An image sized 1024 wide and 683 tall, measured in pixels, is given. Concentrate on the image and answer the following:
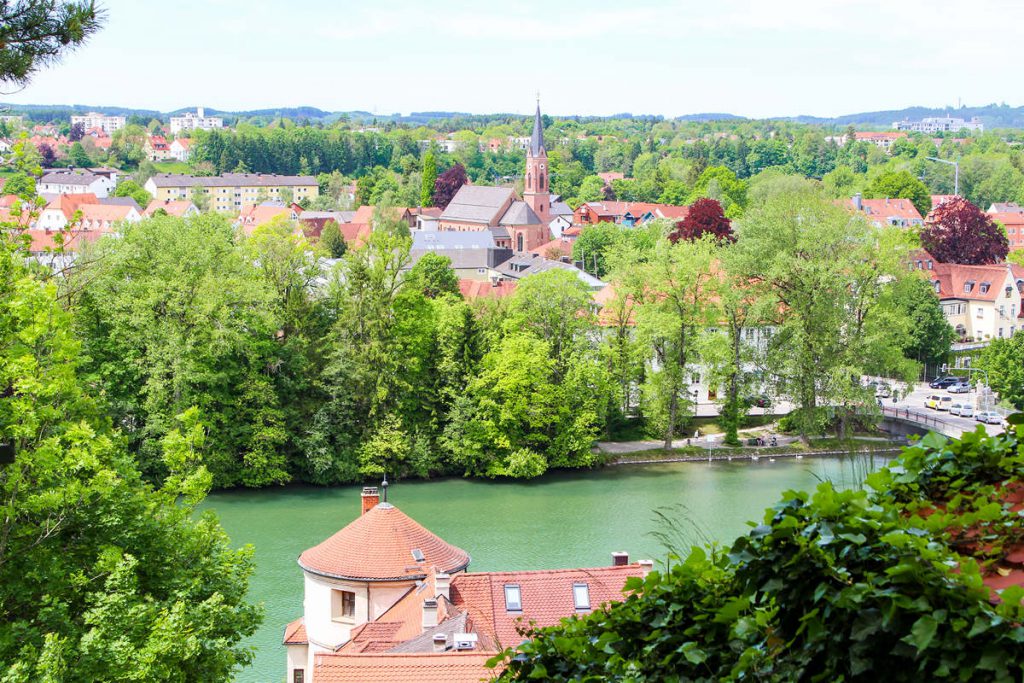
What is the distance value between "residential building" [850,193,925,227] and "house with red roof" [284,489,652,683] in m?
67.6

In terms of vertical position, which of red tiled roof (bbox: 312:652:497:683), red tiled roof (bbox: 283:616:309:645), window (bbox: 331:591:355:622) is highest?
red tiled roof (bbox: 312:652:497:683)

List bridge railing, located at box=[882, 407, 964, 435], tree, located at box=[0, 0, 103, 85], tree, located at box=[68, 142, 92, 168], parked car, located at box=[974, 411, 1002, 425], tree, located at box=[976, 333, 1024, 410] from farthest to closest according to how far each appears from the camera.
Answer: tree, located at box=[68, 142, 92, 168], tree, located at box=[976, 333, 1024, 410], parked car, located at box=[974, 411, 1002, 425], bridge railing, located at box=[882, 407, 964, 435], tree, located at box=[0, 0, 103, 85]

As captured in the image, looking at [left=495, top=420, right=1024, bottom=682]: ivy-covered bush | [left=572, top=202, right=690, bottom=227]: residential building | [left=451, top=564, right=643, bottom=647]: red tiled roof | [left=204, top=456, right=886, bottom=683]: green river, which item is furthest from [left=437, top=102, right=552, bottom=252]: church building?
[left=495, top=420, right=1024, bottom=682]: ivy-covered bush

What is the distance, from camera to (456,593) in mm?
16812

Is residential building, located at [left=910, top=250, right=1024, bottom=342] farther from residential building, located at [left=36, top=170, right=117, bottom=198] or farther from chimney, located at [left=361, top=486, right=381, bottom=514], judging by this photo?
residential building, located at [left=36, top=170, right=117, bottom=198]

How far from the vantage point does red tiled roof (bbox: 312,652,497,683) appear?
13.2 m

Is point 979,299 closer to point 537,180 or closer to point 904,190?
point 904,190

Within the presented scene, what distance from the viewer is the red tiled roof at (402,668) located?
43.4ft

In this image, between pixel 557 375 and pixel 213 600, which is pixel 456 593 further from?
pixel 557 375

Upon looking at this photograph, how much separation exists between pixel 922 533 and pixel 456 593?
12728mm

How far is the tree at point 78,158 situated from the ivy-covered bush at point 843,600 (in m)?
137

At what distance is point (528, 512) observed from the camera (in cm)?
3025

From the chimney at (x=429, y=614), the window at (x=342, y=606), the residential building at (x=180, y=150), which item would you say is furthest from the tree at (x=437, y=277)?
the residential building at (x=180, y=150)

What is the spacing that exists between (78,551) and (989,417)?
103 feet
